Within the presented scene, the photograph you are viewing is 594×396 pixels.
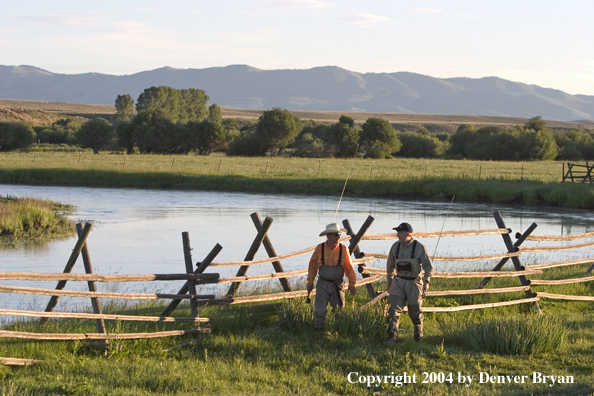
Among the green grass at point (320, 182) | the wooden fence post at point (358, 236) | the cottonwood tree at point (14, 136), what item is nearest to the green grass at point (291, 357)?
the wooden fence post at point (358, 236)

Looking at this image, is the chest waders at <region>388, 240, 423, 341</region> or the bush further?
the bush

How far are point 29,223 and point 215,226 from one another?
621 cm

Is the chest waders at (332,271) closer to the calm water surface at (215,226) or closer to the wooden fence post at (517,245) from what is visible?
the wooden fence post at (517,245)

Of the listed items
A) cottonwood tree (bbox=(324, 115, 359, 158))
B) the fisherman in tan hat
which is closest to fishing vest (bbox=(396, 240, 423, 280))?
the fisherman in tan hat

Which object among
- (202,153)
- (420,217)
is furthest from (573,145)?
(420,217)

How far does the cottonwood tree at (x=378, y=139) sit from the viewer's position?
7275 centimetres

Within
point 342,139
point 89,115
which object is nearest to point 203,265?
point 342,139

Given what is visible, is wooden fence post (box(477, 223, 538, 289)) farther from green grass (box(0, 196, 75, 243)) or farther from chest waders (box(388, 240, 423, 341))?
green grass (box(0, 196, 75, 243))

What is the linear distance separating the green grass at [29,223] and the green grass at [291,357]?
13136 mm

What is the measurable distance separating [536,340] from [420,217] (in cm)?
2038

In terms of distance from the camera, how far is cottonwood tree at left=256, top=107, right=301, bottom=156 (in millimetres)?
74562

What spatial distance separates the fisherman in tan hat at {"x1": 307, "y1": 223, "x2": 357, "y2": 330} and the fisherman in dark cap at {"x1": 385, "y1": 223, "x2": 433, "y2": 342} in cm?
54

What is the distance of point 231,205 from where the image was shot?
106ft

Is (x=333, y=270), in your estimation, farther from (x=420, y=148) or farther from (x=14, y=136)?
(x=420, y=148)
